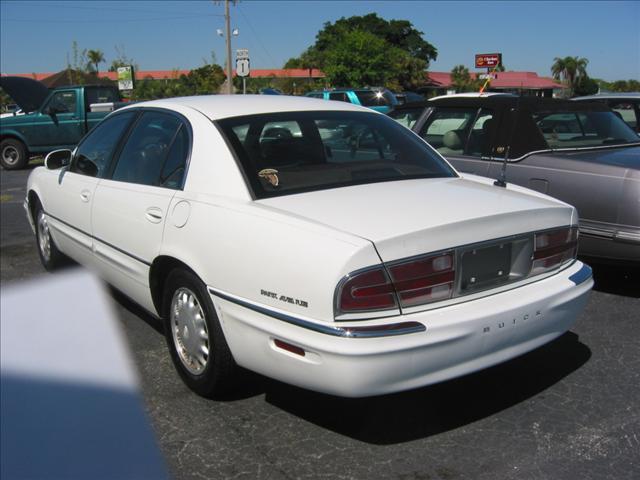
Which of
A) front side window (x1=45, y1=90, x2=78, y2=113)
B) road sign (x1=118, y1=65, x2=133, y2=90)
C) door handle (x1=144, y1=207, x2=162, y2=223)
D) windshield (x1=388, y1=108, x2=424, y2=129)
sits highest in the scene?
road sign (x1=118, y1=65, x2=133, y2=90)

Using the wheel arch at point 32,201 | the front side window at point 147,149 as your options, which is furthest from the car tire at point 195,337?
the wheel arch at point 32,201

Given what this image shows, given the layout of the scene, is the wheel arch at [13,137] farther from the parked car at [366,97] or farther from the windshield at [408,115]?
the windshield at [408,115]

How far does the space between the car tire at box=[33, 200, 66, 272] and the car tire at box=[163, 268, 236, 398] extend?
233cm

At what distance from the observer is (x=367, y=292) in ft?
8.39

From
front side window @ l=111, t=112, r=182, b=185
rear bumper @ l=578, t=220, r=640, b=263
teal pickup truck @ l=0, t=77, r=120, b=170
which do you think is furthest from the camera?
teal pickup truck @ l=0, t=77, r=120, b=170

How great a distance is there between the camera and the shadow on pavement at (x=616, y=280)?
16.5ft

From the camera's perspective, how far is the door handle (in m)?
3.46

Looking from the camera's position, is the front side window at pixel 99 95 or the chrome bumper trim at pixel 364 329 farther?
the front side window at pixel 99 95

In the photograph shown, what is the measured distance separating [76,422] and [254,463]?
0.95 meters

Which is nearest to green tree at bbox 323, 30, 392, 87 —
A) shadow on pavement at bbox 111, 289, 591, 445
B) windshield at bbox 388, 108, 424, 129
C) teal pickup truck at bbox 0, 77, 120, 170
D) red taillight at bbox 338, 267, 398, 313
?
teal pickup truck at bbox 0, 77, 120, 170

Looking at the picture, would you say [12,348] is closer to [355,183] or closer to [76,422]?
[76,422]

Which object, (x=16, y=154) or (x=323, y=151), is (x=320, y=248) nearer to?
(x=323, y=151)

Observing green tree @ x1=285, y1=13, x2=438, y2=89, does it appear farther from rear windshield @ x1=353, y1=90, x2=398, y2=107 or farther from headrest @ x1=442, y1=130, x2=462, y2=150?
headrest @ x1=442, y1=130, x2=462, y2=150

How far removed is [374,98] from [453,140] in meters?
14.3
